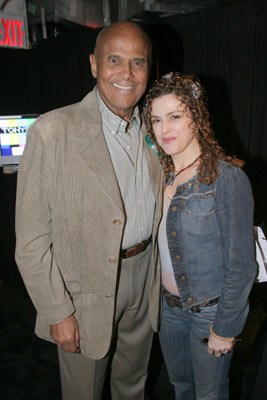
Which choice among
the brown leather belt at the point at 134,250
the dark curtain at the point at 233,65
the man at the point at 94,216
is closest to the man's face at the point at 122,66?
the man at the point at 94,216

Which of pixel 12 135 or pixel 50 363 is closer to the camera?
pixel 50 363

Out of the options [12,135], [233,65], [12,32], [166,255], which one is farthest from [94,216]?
[12,32]

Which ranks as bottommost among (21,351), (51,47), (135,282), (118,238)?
(21,351)

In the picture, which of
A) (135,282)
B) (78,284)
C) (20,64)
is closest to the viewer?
(78,284)

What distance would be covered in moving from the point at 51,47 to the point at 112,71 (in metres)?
2.88

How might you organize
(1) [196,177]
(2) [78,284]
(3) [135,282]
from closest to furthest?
(1) [196,177] → (2) [78,284] → (3) [135,282]

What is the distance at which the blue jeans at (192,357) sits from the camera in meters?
1.37

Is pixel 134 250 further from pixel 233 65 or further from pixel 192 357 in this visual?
pixel 233 65

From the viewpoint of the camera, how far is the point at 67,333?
1.35 m

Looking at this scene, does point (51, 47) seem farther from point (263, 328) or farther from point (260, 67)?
point (263, 328)

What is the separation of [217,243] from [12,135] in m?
2.90

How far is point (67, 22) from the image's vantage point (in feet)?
13.1

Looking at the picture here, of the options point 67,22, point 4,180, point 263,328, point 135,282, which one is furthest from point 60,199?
point 67,22

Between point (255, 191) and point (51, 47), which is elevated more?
point (51, 47)
